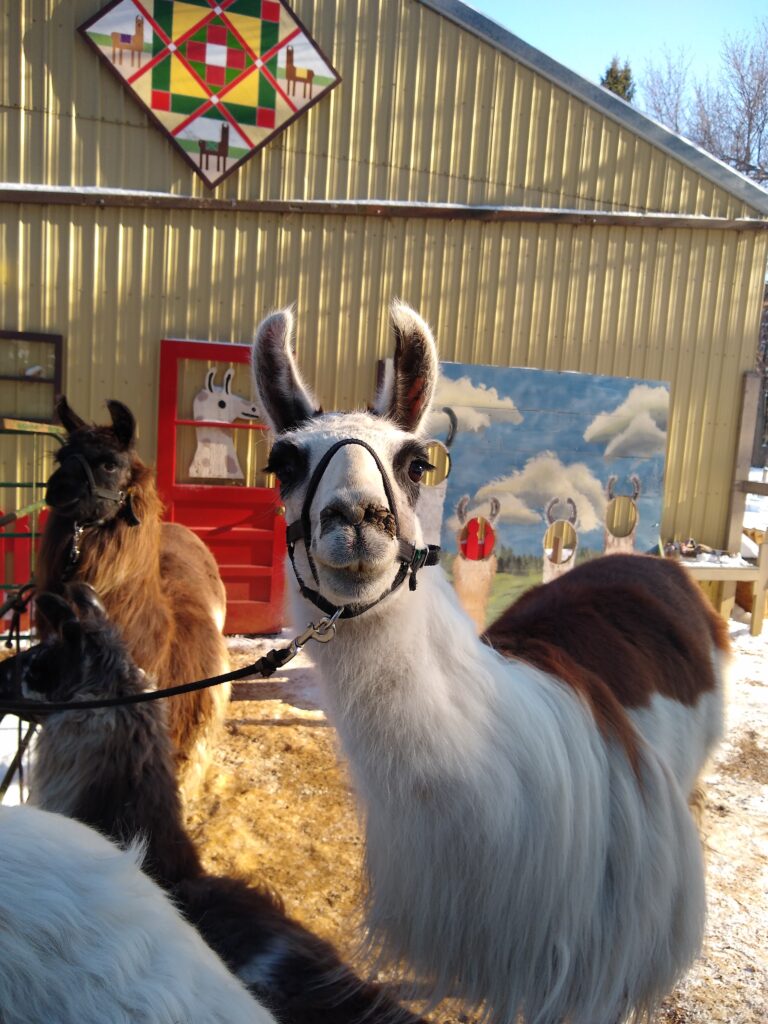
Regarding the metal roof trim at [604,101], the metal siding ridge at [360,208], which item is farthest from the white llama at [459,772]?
the metal roof trim at [604,101]

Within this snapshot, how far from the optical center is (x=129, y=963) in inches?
26.7

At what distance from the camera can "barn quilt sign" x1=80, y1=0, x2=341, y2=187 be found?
5719 millimetres

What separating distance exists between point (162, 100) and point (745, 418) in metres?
6.01

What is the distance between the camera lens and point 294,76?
608 centimetres

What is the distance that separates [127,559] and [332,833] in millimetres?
1698

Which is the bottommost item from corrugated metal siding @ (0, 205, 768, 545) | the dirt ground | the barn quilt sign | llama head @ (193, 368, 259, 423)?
the dirt ground

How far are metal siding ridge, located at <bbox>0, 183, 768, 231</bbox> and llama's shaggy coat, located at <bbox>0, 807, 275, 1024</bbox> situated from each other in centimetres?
615

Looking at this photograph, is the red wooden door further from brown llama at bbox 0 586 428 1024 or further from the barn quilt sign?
brown llama at bbox 0 586 428 1024

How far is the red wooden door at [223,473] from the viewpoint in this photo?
6086 millimetres

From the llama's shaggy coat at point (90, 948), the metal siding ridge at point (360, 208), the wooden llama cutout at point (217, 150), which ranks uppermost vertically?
the wooden llama cutout at point (217, 150)

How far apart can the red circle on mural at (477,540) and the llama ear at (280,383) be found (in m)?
4.68

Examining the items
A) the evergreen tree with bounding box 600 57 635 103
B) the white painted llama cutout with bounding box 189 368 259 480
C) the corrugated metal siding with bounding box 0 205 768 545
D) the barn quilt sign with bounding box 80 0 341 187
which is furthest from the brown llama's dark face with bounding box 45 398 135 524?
the evergreen tree with bounding box 600 57 635 103

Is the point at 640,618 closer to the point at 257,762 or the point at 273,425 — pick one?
the point at 273,425

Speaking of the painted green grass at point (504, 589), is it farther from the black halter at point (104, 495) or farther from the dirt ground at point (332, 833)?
the black halter at point (104, 495)
